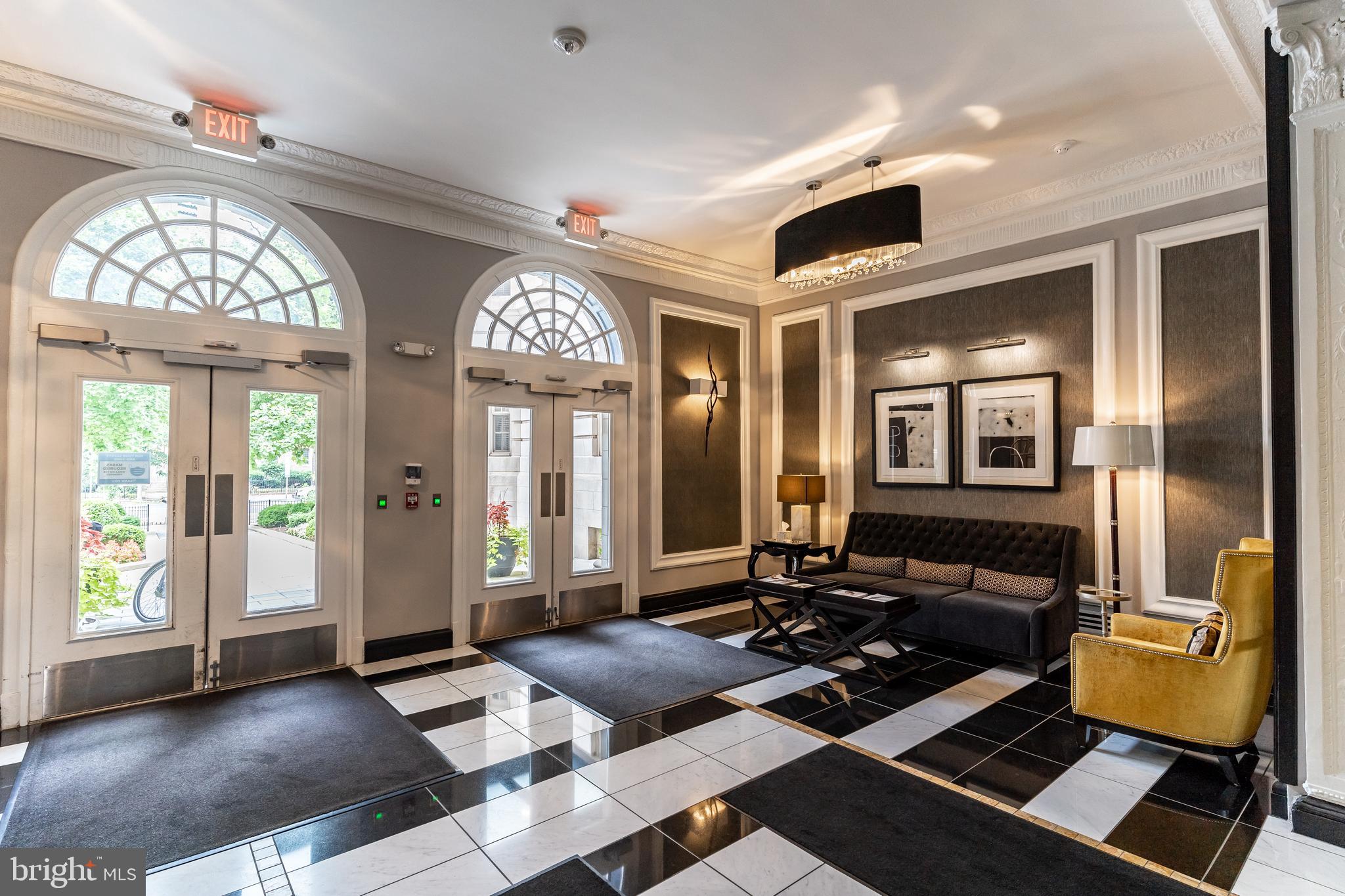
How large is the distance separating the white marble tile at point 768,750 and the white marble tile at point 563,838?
2.26ft

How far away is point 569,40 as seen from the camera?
3338 millimetres

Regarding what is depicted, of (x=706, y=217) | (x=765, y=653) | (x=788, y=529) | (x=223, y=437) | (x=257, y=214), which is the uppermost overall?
(x=706, y=217)

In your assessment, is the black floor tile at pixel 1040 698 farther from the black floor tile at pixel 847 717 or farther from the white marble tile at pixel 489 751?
the white marble tile at pixel 489 751

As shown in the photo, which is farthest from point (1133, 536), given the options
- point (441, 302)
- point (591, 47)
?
point (441, 302)

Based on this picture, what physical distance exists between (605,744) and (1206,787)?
2.86 metres

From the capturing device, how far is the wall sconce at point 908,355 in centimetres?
611

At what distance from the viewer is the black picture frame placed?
5.89 m

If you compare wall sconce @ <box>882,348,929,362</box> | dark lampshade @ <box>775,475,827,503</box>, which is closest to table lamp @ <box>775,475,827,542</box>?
dark lampshade @ <box>775,475,827,503</box>

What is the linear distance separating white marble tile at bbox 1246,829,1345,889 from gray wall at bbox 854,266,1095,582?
8.63 feet

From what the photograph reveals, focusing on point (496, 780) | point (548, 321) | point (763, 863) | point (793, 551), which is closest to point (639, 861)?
point (763, 863)

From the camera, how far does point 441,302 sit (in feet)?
17.8

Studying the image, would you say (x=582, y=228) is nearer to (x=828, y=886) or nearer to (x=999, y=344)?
(x=999, y=344)

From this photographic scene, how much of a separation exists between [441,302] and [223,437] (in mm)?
1863

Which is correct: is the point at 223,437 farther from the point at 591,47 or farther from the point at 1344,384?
the point at 1344,384
